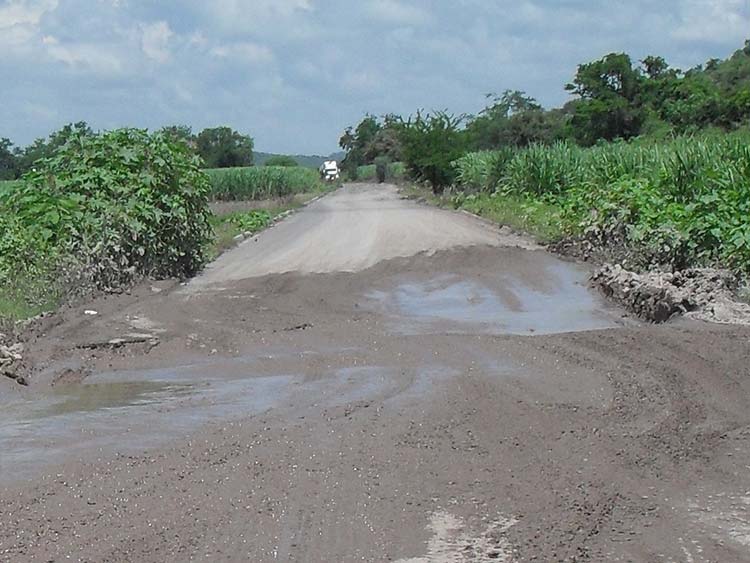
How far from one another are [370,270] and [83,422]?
35.4ft

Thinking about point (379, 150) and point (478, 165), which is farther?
point (379, 150)

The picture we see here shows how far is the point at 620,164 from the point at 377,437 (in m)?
20.9

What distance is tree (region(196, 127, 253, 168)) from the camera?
9806 cm

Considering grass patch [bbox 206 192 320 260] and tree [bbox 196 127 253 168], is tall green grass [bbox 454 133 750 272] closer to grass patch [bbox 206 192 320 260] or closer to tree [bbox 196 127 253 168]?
grass patch [bbox 206 192 320 260]

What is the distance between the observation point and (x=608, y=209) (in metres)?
20.1

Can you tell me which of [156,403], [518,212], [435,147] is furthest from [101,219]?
[435,147]

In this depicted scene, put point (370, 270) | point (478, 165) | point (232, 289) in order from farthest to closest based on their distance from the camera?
point (478, 165), point (370, 270), point (232, 289)

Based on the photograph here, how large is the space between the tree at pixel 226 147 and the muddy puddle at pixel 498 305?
81.6 meters

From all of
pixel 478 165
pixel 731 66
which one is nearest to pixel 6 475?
pixel 478 165

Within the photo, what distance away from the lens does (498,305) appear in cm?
1478

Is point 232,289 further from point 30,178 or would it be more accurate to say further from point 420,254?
point 420,254

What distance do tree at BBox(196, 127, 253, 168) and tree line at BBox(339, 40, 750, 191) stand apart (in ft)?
96.3

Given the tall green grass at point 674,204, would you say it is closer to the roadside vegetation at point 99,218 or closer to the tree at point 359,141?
the roadside vegetation at point 99,218

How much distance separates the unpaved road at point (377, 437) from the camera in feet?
18.0
